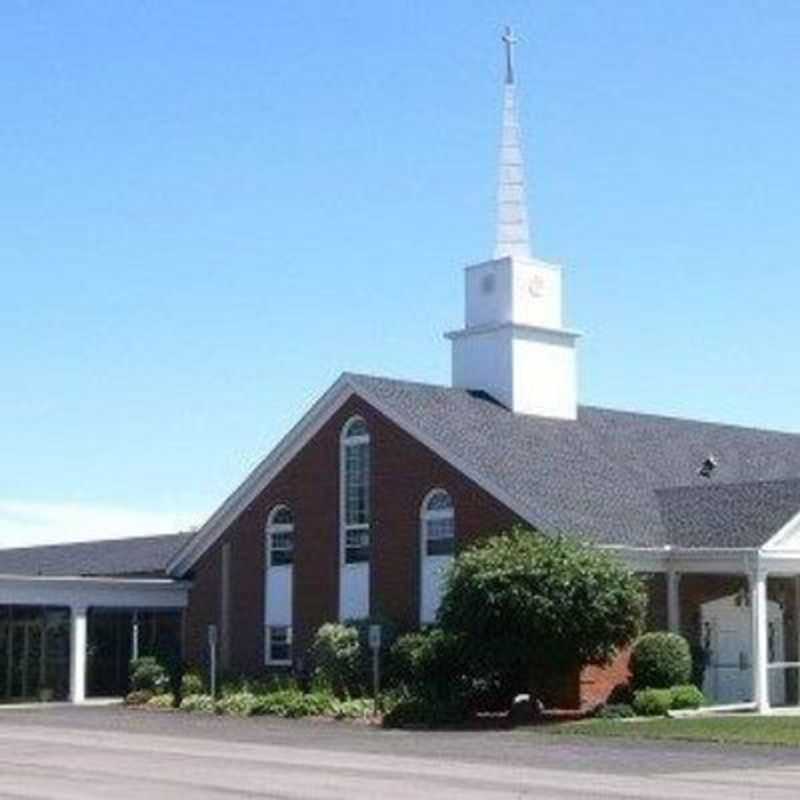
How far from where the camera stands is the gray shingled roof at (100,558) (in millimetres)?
49312

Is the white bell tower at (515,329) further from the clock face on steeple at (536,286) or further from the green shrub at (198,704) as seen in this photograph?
the green shrub at (198,704)

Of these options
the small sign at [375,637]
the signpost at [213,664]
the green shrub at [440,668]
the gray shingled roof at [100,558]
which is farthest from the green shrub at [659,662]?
the gray shingled roof at [100,558]

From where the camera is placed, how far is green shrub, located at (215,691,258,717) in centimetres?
3688

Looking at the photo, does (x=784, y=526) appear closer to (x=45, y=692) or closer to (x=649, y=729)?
(x=649, y=729)

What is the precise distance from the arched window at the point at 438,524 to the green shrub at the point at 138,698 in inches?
332

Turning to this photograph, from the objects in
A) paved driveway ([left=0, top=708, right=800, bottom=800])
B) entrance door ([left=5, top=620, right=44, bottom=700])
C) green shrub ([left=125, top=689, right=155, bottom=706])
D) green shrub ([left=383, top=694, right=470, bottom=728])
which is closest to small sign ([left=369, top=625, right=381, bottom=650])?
green shrub ([left=383, top=694, right=470, bottom=728])

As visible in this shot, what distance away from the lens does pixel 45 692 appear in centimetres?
4409

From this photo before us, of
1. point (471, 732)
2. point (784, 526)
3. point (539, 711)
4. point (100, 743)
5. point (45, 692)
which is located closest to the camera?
point (100, 743)

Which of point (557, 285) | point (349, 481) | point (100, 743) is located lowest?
point (100, 743)

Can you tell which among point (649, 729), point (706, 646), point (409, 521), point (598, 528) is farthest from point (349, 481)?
point (649, 729)

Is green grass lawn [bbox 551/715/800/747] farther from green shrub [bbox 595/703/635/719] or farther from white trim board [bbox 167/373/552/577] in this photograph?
white trim board [bbox 167/373/552/577]

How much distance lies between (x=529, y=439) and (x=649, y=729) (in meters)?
12.7

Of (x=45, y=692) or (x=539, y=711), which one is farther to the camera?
(x=45, y=692)

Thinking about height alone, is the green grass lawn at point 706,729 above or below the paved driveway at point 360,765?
above
